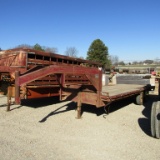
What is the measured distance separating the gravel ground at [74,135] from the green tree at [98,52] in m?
36.6

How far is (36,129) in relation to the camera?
15.8ft

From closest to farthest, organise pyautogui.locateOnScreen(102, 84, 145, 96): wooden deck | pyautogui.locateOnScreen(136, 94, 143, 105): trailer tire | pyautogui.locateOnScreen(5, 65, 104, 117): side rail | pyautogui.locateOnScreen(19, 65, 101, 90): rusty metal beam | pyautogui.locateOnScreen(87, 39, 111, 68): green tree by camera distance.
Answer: pyautogui.locateOnScreen(19, 65, 101, 90): rusty metal beam → pyautogui.locateOnScreen(5, 65, 104, 117): side rail → pyautogui.locateOnScreen(102, 84, 145, 96): wooden deck → pyautogui.locateOnScreen(136, 94, 143, 105): trailer tire → pyautogui.locateOnScreen(87, 39, 111, 68): green tree

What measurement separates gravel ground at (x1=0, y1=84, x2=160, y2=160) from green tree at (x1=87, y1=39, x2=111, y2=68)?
120 feet

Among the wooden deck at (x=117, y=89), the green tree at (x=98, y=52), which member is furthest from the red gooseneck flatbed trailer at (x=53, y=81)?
the green tree at (x=98, y=52)

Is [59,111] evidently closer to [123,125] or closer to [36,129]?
[36,129]

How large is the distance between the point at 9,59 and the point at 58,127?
9.38 ft

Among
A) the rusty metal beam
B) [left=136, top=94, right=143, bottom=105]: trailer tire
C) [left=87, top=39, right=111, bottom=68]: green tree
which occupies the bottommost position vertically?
[left=136, top=94, right=143, bottom=105]: trailer tire

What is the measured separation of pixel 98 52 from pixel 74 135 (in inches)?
1533

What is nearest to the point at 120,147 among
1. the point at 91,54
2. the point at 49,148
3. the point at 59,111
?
the point at 49,148

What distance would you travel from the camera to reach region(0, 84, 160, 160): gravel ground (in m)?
3.50

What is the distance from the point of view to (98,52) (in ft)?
140

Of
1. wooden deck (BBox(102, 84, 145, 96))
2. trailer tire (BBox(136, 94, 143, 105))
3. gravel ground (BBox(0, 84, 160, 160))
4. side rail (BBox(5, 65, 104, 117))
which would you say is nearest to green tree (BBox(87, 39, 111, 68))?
wooden deck (BBox(102, 84, 145, 96))

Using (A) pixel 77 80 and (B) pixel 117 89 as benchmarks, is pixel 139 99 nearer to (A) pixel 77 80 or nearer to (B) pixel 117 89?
(B) pixel 117 89

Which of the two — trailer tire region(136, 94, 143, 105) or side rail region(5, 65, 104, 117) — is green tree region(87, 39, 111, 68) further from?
side rail region(5, 65, 104, 117)
